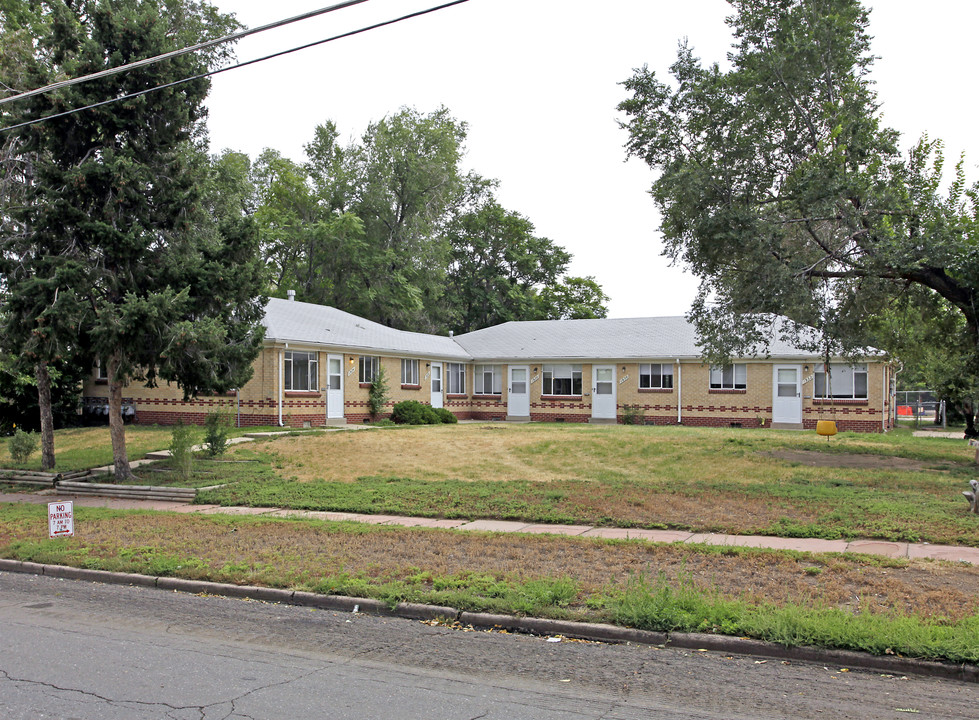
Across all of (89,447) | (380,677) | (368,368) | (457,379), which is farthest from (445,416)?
(380,677)

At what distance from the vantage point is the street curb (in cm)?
588

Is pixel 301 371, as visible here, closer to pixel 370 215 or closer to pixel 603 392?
pixel 603 392

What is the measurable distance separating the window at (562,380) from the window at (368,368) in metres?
8.71

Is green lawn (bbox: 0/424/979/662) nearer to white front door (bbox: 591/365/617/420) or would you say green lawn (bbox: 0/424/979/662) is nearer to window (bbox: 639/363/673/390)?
window (bbox: 639/363/673/390)

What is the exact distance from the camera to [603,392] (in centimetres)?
3578

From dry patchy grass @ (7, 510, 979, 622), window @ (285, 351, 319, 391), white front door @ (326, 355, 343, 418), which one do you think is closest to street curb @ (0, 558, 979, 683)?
dry patchy grass @ (7, 510, 979, 622)

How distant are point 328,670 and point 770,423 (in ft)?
97.8

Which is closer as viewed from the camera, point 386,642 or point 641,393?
point 386,642

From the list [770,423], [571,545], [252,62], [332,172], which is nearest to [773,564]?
[571,545]

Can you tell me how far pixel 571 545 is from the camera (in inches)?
380

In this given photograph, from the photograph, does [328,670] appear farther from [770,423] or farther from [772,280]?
[770,423]

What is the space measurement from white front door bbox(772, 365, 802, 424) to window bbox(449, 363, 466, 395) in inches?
579

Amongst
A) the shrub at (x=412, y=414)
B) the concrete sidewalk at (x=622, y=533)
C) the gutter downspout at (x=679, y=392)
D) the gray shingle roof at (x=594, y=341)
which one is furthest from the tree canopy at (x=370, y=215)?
the concrete sidewalk at (x=622, y=533)

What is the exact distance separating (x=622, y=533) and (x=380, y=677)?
18.0 ft
